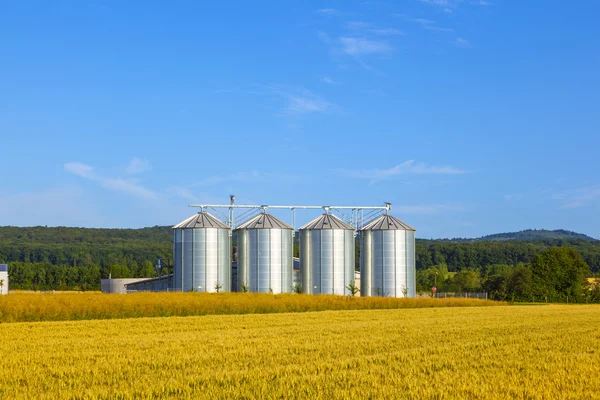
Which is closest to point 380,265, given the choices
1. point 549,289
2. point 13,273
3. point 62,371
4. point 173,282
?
point 173,282

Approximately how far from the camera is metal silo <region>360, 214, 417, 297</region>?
8538 centimetres

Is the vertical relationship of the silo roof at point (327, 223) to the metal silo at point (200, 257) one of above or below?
above

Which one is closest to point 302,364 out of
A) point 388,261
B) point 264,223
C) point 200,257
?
point 200,257

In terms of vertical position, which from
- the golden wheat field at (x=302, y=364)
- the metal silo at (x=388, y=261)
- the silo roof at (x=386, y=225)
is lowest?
the golden wheat field at (x=302, y=364)

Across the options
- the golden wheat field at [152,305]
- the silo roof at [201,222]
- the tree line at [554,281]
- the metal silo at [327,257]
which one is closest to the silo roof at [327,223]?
the metal silo at [327,257]

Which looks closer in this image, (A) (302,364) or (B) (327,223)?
(A) (302,364)

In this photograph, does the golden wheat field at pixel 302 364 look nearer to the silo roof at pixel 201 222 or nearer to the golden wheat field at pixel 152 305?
the golden wheat field at pixel 152 305

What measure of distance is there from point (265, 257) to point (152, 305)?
33565mm

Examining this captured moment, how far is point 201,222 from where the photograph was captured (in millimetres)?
82875

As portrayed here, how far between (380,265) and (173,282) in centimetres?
2397

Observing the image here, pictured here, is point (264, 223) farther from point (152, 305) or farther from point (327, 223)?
point (152, 305)

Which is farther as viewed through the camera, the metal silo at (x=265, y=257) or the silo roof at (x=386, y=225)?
the silo roof at (x=386, y=225)

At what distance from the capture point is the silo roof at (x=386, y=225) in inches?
3440

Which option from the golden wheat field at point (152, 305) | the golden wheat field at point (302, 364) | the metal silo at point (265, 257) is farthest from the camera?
the metal silo at point (265, 257)
